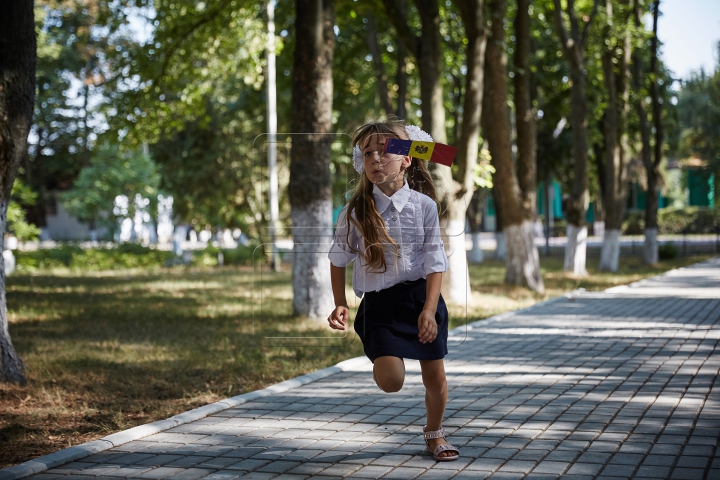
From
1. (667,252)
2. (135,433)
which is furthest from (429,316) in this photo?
(667,252)

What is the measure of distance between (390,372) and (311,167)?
815 cm

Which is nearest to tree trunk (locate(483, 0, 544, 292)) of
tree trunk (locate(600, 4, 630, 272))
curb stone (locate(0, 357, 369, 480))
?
tree trunk (locate(600, 4, 630, 272))

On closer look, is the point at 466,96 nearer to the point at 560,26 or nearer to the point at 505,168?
the point at 505,168

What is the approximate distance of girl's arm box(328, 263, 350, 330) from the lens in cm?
493

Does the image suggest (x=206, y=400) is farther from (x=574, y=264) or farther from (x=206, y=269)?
(x=206, y=269)

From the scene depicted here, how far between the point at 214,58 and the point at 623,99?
41.1ft

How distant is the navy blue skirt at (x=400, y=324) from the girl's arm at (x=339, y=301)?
161mm

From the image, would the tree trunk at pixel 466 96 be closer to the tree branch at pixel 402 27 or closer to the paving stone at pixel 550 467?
the tree branch at pixel 402 27

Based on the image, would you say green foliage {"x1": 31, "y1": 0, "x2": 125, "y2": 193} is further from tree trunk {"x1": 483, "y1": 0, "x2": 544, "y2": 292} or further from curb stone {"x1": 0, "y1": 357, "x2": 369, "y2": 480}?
curb stone {"x1": 0, "y1": 357, "x2": 369, "y2": 480}

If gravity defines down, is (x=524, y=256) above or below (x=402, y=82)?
below

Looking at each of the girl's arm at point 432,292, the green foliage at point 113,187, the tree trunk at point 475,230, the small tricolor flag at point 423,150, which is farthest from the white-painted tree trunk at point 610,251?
the small tricolor flag at point 423,150

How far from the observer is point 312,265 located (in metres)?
12.8

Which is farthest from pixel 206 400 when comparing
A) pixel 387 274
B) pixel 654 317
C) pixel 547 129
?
pixel 547 129

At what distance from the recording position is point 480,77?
53.5ft
